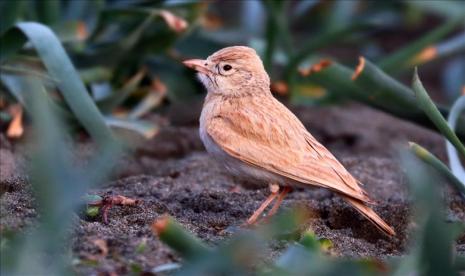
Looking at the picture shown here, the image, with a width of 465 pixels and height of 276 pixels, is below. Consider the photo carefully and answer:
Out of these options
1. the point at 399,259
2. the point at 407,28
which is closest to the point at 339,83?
the point at 399,259

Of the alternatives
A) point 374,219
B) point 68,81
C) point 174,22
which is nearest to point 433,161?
point 374,219

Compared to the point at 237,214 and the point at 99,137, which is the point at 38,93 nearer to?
the point at 237,214

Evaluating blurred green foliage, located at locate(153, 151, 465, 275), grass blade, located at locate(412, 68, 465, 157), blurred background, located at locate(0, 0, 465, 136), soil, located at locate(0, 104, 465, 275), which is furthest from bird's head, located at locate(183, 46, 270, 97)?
blurred green foliage, located at locate(153, 151, 465, 275)

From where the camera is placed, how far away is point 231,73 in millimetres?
4891

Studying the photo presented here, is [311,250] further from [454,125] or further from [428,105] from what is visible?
[454,125]

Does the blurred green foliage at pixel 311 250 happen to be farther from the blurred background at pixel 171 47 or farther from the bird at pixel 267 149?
the blurred background at pixel 171 47

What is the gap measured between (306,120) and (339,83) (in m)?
1.49

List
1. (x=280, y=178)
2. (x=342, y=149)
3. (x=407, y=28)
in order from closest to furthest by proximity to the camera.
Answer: (x=280, y=178)
(x=342, y=149)
(x=407, y=28)

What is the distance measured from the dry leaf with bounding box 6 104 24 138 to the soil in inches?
2.6

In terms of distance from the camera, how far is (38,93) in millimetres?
2914

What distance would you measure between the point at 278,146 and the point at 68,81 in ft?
4.28

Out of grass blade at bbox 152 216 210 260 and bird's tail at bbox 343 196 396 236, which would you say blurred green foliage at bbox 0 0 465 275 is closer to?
grass blade at bbox 152 216 210 260

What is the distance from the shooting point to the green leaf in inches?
194

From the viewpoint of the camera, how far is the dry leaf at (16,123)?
18.6ft
